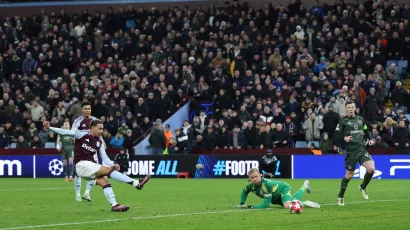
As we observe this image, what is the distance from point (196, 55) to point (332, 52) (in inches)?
256

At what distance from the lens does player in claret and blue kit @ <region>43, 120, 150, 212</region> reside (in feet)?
59.2

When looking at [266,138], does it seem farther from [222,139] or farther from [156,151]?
[156,151]

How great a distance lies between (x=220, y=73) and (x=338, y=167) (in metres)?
7.64

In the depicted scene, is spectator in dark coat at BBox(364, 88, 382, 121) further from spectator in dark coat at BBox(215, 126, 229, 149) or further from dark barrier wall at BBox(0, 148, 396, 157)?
spectator in dark coat at BBox(215, 126, 229, 149)

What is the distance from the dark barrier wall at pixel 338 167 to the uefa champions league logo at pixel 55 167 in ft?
33.5

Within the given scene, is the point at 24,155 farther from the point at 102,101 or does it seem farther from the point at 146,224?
the point at 146,224

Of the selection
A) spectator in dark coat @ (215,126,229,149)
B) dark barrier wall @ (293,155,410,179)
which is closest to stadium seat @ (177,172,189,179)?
spectator in dark coat @ (215,126,229,149)

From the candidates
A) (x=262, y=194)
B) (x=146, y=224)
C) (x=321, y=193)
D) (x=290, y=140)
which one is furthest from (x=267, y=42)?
(x=146, y=224)

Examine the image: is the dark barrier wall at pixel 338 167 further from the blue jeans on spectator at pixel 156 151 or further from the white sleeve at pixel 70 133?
the white sleeve at pixel 70 133

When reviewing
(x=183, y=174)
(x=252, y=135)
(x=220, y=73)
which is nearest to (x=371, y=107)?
(x=252, y=135)

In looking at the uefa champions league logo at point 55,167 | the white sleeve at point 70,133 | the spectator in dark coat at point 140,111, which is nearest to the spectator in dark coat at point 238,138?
the spectator in dark coat at point 140,111

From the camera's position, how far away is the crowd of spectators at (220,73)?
3722 cm

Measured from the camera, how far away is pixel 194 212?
58.6 ft

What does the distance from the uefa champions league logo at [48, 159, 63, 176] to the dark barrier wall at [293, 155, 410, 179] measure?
1020cm
